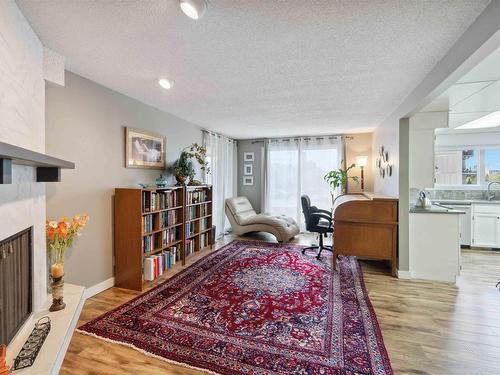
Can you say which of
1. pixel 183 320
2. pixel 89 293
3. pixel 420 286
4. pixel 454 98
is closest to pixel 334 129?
pixel 454 98

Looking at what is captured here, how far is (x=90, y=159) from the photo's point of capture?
8.46 feet

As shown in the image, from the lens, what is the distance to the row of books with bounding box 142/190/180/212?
115 inches

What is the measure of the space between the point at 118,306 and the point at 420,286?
344cm

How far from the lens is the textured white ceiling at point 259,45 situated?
1428mm

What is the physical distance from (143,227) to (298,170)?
156 inches

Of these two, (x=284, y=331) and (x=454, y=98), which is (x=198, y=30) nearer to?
(x=284, y=331)

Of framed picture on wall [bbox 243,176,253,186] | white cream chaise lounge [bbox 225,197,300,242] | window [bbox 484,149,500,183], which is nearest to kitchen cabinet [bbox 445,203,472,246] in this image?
window [bbox 484,149,500,183]

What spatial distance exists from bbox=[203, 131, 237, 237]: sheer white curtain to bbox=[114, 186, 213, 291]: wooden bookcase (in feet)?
4.51

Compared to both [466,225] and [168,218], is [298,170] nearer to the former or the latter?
[466,225]

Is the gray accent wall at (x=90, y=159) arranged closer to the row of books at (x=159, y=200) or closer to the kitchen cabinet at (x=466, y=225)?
the row of books at (x=159, y=200)

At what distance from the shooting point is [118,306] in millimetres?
2375

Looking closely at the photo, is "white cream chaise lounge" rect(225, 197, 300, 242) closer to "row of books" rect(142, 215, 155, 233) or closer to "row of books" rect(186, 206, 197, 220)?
"row of books" rect(186, 206, 197, 220)

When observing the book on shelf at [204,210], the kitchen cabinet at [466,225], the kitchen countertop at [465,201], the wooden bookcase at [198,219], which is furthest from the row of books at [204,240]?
the kitchen cabinet at [466,225]

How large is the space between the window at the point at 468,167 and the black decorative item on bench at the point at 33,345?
629 cm
